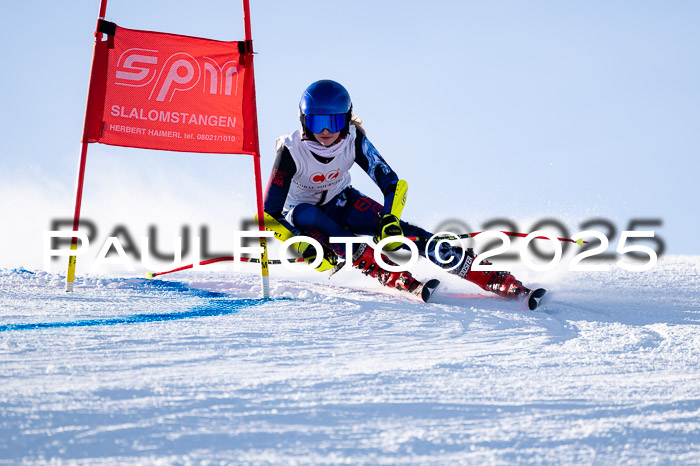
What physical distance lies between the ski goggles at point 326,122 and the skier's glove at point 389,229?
0.62 m

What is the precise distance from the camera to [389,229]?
421 cm

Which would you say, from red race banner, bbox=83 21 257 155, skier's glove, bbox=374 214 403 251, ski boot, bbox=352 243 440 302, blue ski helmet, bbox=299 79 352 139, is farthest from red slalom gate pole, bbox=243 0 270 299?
skier's glove, bbox=374 214 403 251

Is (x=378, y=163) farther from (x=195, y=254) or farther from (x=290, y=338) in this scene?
(x=290, y=338)

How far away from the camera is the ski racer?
165 inches

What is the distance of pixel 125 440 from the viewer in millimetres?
1615

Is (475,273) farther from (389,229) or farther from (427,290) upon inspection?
(389,229)

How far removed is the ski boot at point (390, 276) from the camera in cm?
416

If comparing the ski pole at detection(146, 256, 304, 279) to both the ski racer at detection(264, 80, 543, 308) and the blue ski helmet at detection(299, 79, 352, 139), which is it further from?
the blue ski helmet at detection(299, 79, 352, 139)

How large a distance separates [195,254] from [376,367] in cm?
294

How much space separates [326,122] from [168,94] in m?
1.04

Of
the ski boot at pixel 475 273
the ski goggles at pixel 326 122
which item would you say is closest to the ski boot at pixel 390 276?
the ski boot at pixel 475 273

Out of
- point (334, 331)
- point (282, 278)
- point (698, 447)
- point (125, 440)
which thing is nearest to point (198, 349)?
point (334, 331)

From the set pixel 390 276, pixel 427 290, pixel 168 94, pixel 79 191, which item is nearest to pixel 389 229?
pixel 390 276

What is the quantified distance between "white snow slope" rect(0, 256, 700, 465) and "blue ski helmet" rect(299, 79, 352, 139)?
3.58 ft
